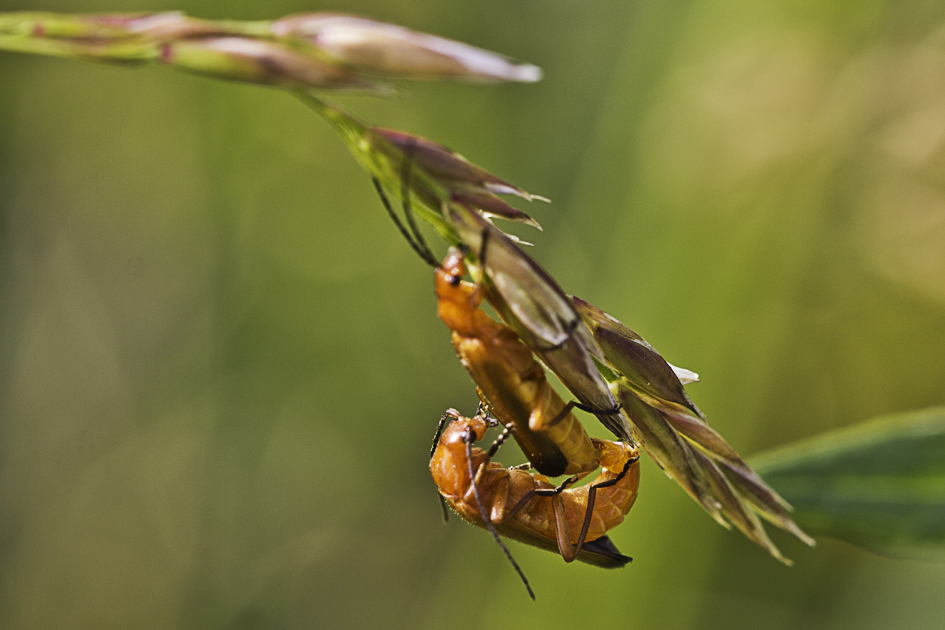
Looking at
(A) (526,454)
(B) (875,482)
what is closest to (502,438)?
(A) (526,454)

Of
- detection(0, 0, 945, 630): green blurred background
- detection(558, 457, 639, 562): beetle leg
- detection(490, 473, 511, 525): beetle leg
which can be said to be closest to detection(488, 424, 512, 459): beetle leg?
detection(490, 473, 511, 525): beetle leg

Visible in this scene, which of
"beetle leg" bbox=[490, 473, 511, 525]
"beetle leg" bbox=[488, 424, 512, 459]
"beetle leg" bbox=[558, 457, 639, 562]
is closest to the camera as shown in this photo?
"beetle leg" bbox=[488, 424, 512, 459]

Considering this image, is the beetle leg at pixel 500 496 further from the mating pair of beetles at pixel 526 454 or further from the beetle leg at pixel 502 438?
the beetle leg at pixel 502 438

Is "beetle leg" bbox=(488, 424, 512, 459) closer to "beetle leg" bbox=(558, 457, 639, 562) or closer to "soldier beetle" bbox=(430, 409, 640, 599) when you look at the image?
"soldier beetle" bbox=(430, 409, 640, 599)

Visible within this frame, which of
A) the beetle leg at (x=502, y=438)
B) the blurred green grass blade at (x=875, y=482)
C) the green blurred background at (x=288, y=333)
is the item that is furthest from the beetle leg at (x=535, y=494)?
the green blurred background at (x=288, y=333)

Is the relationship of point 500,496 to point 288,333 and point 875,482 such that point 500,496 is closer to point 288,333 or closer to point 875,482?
point 875,482

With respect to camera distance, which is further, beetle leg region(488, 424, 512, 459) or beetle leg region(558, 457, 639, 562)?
beetle leg region(558, 457, 639, 562)
